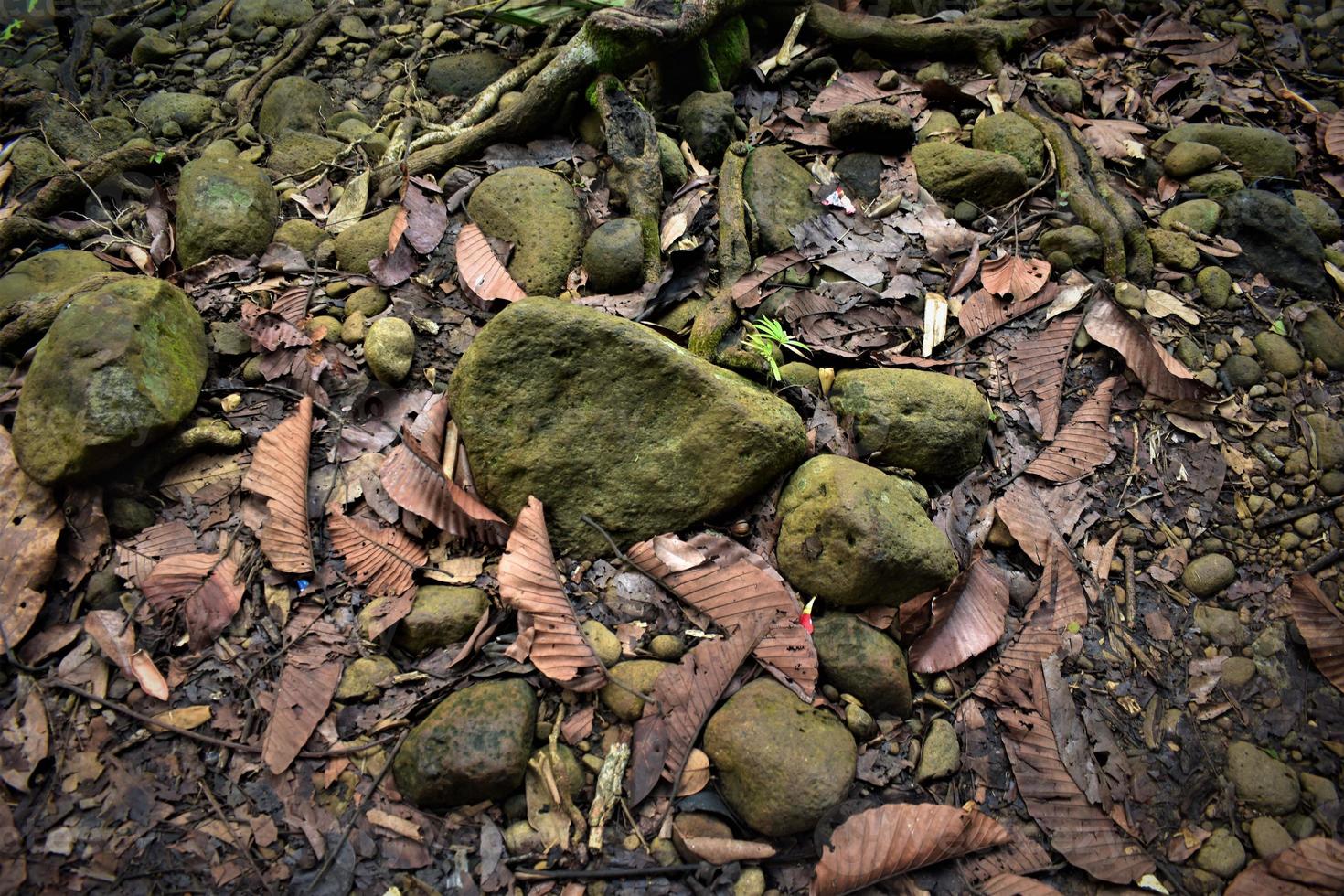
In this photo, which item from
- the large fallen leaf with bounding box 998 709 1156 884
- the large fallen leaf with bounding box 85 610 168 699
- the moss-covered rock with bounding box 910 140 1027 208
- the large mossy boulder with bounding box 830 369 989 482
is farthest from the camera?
the moss-covered rock with bounding box 910 140 1027 208

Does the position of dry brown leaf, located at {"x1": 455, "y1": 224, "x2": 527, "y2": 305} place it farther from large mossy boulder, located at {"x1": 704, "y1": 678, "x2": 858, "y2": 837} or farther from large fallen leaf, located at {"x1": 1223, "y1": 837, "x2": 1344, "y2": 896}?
large fallen leaf, located at {"x1": 1223, "y1": 837, "x2": 1344, "y2": 896}

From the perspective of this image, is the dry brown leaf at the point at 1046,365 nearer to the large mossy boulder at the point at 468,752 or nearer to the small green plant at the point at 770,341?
the small green plant at the point at 770,341

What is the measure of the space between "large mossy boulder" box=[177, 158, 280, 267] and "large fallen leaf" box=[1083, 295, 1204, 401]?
153 inches

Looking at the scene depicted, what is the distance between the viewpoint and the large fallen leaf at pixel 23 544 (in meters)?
2.68

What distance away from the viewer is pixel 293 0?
507 centimetres

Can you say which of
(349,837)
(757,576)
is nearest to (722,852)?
(757,576)

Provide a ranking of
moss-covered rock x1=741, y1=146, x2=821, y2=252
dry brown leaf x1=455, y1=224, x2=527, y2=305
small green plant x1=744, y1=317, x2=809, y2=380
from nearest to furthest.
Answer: small green plant x1=744, y1=317, x2=809, y2=380 < dry brown leaf x1=455, y1=224, x2=527, y2=305 < moss-covered rock x1=741, y1=146, x2=821, y2=252

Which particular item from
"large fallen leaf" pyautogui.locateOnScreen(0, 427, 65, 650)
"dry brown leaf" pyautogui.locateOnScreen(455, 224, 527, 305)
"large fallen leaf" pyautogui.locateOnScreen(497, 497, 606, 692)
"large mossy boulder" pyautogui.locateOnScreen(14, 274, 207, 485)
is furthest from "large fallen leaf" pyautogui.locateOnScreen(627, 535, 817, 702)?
"large fallen leaf" pyautogui.locateOnScreen(0, 427, 65, 650)

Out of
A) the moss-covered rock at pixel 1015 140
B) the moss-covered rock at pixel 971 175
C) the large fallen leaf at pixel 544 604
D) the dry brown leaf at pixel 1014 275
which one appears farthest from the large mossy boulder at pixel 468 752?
the moss-covered rock at pixel 1015 140

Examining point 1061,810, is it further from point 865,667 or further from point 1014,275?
point 1014,275

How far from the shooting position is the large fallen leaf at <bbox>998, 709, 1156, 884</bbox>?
97.7 inches

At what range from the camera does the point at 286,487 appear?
9.66ft

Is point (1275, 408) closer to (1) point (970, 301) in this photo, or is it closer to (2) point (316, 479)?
(1) point (970, 301)

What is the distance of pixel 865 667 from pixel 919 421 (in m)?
1.01
